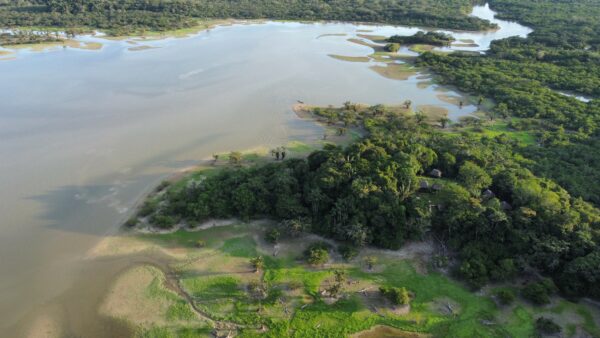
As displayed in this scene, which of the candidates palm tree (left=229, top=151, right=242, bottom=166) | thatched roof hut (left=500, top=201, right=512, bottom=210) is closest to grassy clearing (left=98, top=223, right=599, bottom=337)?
thatched roof hut (left=500, top=201, right=512, bottom=210)

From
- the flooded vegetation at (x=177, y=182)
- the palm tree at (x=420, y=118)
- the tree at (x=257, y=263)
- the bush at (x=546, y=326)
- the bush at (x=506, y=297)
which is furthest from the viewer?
the palm tree at (x=420, y=118)

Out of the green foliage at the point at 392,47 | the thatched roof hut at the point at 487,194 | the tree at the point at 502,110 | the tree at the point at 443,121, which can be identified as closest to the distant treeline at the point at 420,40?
the green foliage at the point at 392,47

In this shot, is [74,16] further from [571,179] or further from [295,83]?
[571,179]

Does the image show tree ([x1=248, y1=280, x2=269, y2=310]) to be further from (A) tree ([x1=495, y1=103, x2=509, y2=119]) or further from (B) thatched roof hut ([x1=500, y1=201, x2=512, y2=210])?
(A) tree ([x1=495, y1=103, x2=509, y2=119])

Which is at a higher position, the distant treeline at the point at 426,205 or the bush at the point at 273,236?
the distant treeline at the point at 426,205

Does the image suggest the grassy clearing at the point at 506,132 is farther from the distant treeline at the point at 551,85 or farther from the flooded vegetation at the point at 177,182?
the distant treeline at the point at 551,85

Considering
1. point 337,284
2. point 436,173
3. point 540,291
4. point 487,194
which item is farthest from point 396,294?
point 436,173

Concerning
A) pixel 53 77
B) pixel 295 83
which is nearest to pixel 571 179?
pixel 295 83

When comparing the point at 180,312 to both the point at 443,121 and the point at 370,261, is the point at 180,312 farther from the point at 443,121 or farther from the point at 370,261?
the point at 443,121
